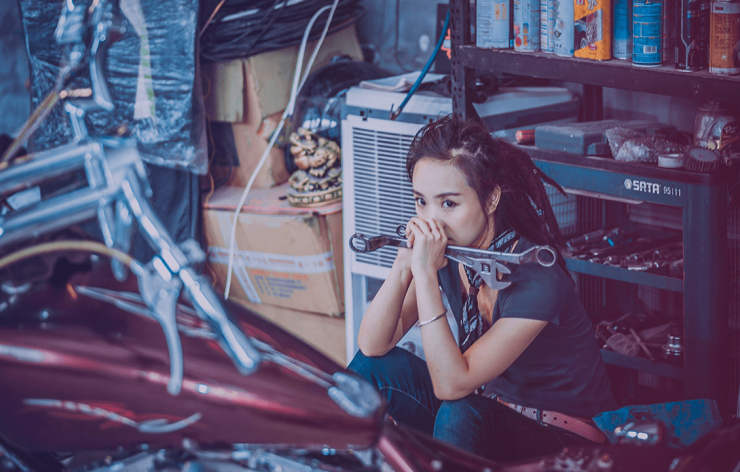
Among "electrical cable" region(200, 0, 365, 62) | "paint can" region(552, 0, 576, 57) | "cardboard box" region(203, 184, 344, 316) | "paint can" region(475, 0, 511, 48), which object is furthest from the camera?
"electrical cable" region(200, 0, 365, 62)

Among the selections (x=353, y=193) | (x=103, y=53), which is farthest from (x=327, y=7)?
(x=103, y=53)

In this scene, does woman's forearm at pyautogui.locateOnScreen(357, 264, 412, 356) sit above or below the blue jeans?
above

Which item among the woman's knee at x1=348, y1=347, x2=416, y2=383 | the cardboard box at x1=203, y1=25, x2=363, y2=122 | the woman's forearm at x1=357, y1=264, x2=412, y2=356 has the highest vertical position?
the cardboard box at x1=203, y1=25, x2=363, y2=122

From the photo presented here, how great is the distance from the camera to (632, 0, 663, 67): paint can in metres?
1.50

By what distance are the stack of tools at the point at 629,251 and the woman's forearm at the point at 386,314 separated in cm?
46

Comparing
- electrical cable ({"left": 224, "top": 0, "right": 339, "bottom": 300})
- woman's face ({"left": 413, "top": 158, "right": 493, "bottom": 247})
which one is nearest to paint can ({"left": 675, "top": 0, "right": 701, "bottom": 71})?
woman's face ({"left": 413, "top": 158, "right": 493, "bottom": 247})

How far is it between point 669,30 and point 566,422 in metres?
0.80

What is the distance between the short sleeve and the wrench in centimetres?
4

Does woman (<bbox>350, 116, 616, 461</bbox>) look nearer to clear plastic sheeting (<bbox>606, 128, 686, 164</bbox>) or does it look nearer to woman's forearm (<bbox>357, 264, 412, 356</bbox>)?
woman's forearm (<bbox>357, 264, 412, 356</bbox>)

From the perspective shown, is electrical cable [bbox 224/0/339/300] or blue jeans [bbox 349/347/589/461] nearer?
blue jeans [bbox 349/347/589/461]

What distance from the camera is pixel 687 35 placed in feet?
4.80

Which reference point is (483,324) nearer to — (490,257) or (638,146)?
(490,257)

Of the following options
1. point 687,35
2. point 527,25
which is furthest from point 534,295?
point 527,25

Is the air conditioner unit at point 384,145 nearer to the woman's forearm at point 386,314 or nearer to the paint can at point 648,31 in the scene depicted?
the paint can at point 648,31
